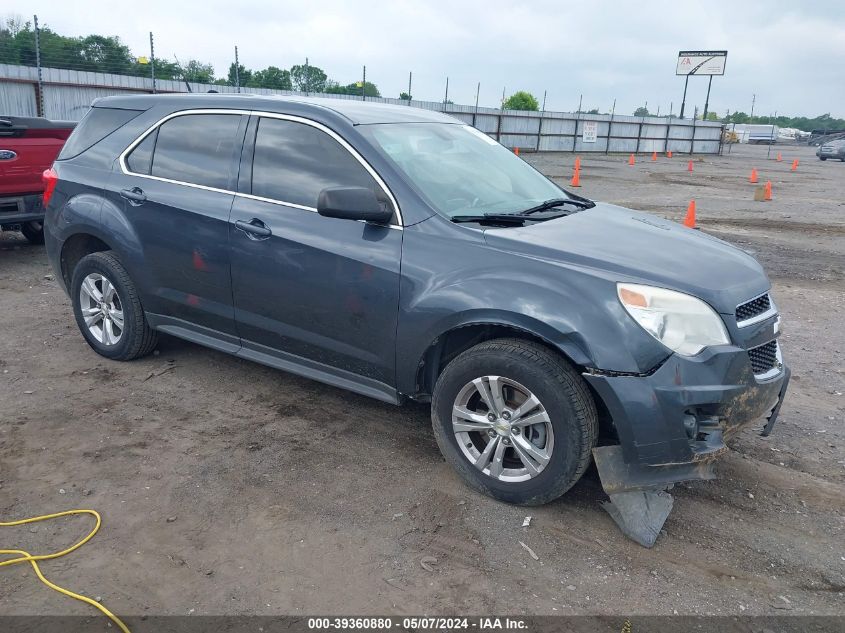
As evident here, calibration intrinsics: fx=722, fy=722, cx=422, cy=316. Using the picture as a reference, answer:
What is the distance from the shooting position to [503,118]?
124ft

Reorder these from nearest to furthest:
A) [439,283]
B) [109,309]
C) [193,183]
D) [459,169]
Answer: [439,283]
[459,169]
[193,183]
[109,309]

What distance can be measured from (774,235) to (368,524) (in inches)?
438

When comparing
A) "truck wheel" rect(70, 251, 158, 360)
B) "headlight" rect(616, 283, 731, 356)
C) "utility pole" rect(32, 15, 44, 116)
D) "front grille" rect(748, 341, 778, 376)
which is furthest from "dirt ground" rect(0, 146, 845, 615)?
"utility pole" rect(32, 15, 44, 116)

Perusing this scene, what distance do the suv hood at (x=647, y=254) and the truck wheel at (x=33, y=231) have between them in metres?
7.88

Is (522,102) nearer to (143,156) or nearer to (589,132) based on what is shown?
(589,132)

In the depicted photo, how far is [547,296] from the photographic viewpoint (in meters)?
3.37

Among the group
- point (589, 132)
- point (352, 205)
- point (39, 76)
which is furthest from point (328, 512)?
point (589, 132)

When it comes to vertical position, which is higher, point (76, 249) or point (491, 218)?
point (491, 218)

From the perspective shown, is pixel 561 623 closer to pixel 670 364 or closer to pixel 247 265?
pixel 670 364

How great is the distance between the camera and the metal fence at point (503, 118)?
18125 mm

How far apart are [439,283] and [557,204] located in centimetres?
129

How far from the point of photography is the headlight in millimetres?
3229

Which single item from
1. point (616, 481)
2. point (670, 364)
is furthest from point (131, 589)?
point (670, 364)

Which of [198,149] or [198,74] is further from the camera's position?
[198,74]
